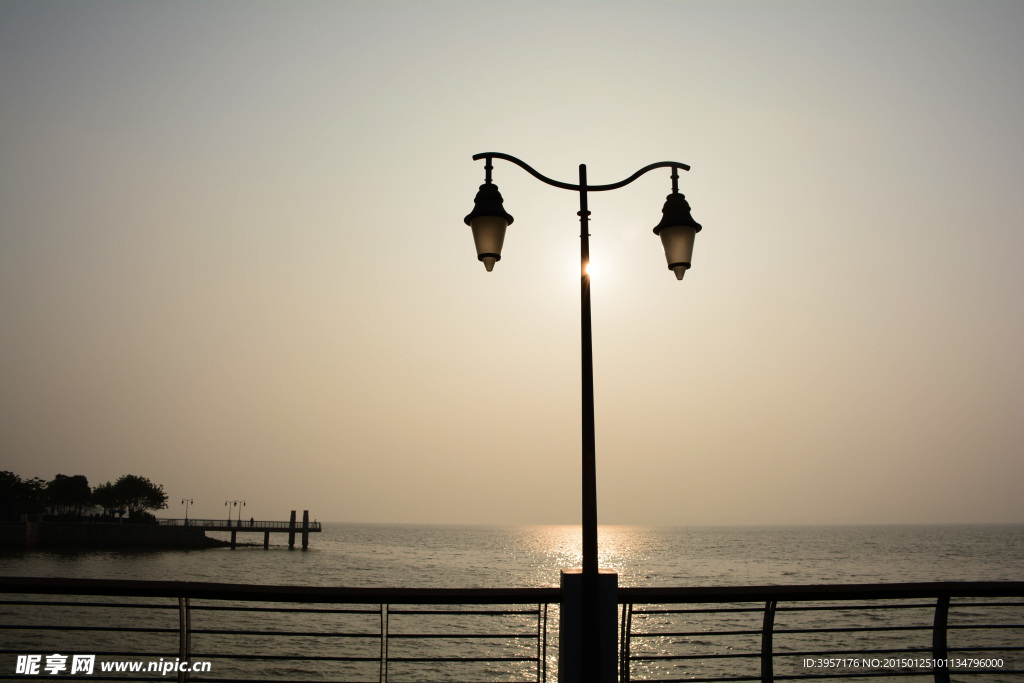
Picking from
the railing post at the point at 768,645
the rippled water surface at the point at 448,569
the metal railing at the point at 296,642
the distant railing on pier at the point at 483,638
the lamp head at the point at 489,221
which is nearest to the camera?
the distant railing on pier at the point at 483,638

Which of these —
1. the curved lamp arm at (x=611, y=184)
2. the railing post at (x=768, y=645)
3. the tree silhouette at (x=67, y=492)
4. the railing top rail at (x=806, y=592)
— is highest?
the curved lamp arm at (x=611, y=184)

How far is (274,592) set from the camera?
508 cm

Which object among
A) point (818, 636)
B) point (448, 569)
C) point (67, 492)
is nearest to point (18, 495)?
point (67, 492)

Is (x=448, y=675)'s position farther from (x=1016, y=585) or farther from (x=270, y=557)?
(x=270, y=557)

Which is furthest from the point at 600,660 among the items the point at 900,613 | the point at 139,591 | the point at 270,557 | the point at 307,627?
the point at 270,557

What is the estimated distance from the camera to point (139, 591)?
16.5ft

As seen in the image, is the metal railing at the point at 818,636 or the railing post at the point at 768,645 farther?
the railing post at the point at 768,645

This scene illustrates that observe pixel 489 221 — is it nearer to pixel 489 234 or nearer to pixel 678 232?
pixel 489 234

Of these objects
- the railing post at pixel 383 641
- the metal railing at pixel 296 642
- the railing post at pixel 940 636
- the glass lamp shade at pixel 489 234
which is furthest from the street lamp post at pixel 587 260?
the railing post at pixel 940 636

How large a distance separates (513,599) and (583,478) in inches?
41.5

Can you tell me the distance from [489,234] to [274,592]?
3.47 meters

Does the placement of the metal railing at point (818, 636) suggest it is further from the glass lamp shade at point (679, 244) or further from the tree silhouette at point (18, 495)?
the tree silhouette at point (18, 495)

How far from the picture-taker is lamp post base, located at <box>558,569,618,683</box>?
16.2ft

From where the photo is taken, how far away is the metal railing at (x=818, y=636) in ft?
17.3
